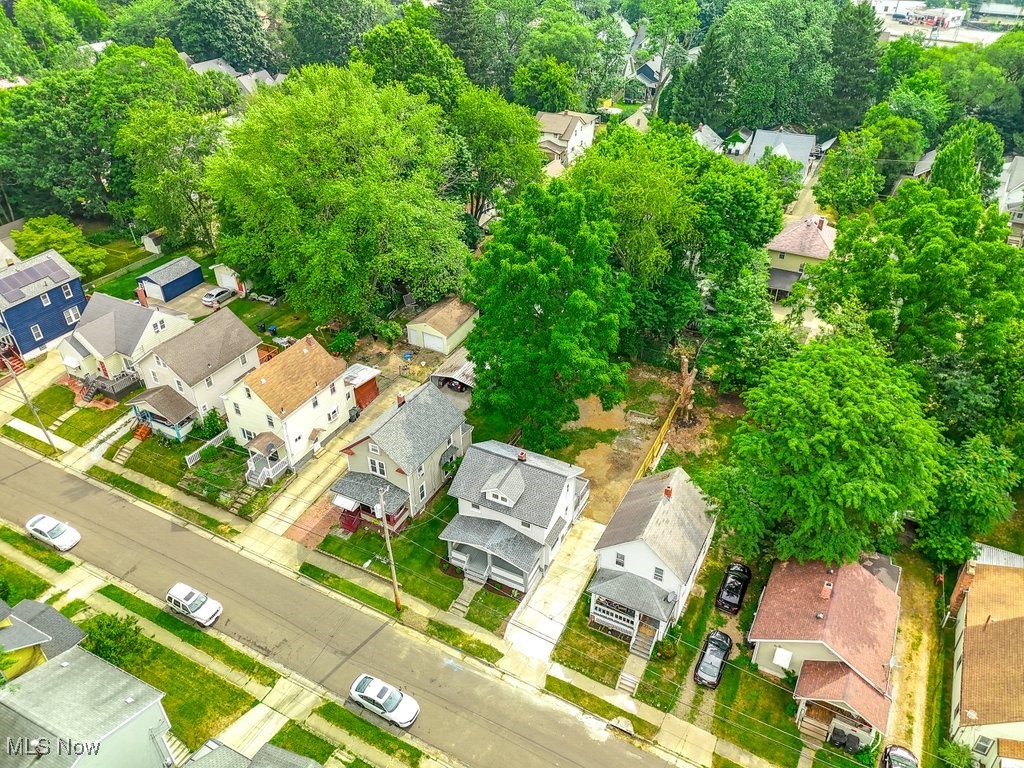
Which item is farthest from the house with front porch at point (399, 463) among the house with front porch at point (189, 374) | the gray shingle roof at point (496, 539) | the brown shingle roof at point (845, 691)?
the brown shingle roof at point (845, 691)

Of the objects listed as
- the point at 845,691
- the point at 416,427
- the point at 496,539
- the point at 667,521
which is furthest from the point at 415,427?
the point at 845,691

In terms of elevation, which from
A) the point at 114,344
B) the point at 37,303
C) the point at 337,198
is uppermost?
the point at 337,198

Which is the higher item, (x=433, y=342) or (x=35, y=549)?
(x=433, y=342)

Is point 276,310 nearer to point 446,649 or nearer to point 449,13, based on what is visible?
point 446,649

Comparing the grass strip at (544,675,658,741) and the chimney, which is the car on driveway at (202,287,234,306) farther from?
the chimney

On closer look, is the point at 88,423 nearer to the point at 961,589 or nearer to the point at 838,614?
the point at 838,614

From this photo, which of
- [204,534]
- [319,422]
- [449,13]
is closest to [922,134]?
[449,13]
